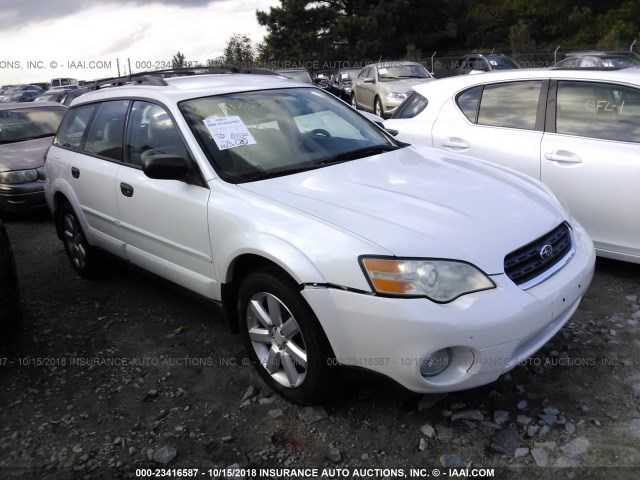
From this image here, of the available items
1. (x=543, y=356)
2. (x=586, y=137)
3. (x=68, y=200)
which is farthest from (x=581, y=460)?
(x=68, y=200)

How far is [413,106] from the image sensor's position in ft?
18.1

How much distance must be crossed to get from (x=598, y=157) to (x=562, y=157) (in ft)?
0.85

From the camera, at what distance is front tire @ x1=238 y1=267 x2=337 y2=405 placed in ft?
8.54

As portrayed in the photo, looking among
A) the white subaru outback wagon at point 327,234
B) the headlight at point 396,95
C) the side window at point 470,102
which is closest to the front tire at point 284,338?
the white subaru outback wagon at point 327,234

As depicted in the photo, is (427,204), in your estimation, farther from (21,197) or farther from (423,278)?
(21,197)

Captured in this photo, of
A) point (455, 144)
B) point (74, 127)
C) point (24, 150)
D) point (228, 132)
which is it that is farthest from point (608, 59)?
point (228, 132)

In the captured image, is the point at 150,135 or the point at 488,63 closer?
the point at 150,135

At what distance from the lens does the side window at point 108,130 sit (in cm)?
405

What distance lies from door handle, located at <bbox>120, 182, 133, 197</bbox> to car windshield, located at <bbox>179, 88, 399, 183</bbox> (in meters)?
0.70

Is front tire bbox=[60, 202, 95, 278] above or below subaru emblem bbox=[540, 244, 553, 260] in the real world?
below

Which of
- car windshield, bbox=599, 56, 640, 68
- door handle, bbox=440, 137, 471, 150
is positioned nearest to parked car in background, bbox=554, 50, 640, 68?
car windshield, bbox=599, 56, 640, 68

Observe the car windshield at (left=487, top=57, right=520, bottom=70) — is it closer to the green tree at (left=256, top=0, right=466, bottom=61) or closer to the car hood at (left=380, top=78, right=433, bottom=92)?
the car hood at (left=380, top=78, right=433, bottom=92)

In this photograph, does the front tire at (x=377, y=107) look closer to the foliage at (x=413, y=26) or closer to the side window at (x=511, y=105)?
the side window at (x=511, y=105)

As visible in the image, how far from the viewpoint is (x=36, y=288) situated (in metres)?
4.84
